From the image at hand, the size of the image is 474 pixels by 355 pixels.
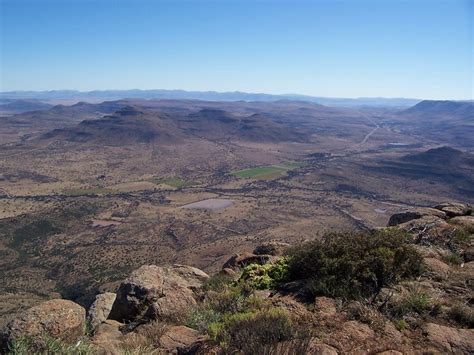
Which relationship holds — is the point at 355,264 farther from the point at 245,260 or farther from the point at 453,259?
the point at 245,260

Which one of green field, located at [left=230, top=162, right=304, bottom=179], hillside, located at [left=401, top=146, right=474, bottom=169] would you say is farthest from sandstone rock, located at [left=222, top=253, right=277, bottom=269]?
hillside, located at [left=401, top=146, right=474, bottom=169]

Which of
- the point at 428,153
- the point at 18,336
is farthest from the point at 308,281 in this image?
the point at 428,153

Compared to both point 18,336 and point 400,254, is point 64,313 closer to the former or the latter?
point 18,336

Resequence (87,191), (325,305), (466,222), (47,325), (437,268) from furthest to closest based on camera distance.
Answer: (87,191), (466,222), (437,268), (325,305), (47,325)

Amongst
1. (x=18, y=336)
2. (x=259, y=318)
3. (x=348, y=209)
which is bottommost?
(x=348, y=209)

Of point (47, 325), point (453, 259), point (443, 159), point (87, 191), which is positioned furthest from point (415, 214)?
point (443, 159)

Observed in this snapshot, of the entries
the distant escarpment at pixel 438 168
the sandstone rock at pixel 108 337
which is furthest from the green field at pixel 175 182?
the sandstone rock at pixel 108 337

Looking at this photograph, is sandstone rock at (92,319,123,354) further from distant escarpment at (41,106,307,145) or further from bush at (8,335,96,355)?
distant escarpment at (41,106,307,145)
